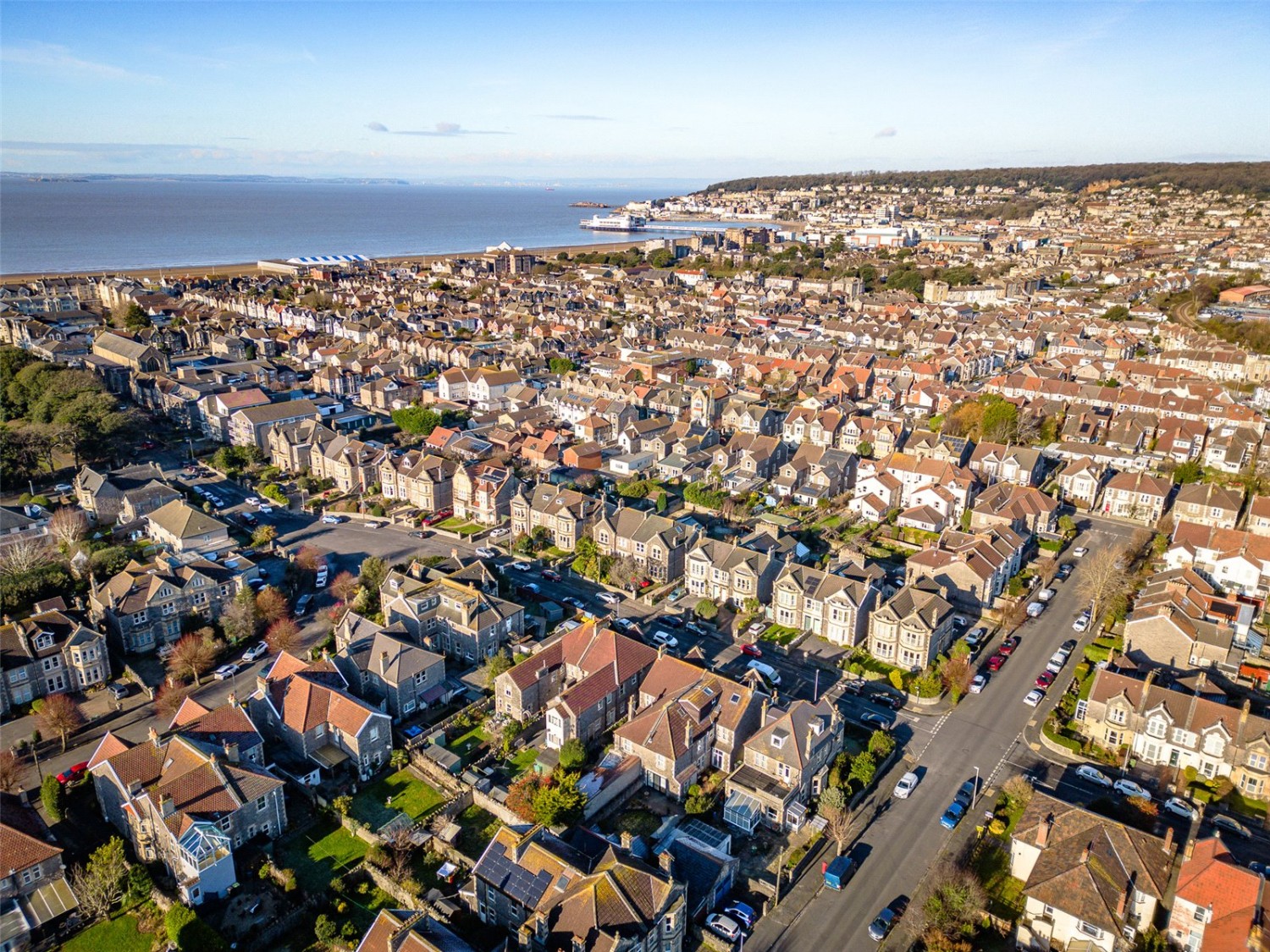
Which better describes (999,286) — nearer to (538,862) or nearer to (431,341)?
(431,341)

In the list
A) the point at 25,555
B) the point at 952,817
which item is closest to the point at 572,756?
the point at 952,817

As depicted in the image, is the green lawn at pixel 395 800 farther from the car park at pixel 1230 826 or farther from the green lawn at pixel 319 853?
the car park at pixel 1230 826

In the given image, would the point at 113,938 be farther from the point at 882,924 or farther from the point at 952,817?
the point at 952,817

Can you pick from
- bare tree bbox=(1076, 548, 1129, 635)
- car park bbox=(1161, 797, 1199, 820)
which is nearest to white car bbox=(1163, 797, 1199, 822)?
car park bbox=(1161, 797, 1199, 820)

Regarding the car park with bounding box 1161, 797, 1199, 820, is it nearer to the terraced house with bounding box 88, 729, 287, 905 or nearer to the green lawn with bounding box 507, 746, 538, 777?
the green lawn with bounding box 507, 746, 538, 777

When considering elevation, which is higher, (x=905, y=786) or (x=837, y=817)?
(x=837, y=817)
